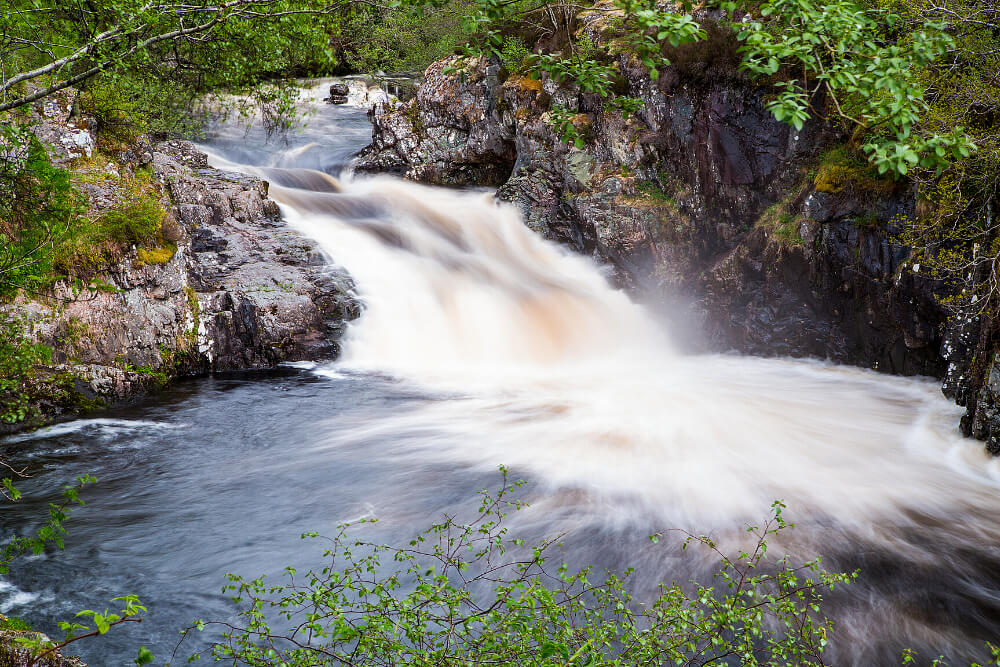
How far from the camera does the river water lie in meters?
5.06

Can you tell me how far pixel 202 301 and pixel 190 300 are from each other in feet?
0.88

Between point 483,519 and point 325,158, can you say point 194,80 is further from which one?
point 325,158

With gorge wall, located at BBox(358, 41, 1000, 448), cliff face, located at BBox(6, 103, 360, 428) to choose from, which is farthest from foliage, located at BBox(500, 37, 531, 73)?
cliff face, located at BBox(6, 103, 360, 428)

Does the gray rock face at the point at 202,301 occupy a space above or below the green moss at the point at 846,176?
below

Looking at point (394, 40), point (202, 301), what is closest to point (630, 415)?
point (202, 301)

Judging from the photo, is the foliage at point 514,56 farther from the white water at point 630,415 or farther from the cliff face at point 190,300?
the cliff face at point 190,300

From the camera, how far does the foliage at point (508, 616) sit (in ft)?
10.0

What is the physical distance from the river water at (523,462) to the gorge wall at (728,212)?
72cm

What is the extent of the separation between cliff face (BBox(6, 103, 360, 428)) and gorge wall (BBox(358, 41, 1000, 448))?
533cm

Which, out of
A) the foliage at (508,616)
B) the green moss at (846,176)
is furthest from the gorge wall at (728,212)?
the foliage at (508,616)

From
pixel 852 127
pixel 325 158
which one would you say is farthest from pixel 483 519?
pixel 325 158

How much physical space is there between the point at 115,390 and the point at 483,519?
691 cm

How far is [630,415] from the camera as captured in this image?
9.17m

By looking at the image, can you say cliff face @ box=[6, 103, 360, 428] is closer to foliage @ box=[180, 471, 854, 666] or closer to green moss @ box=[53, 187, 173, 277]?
green moss @ box=[53, 187, 173, 277]
